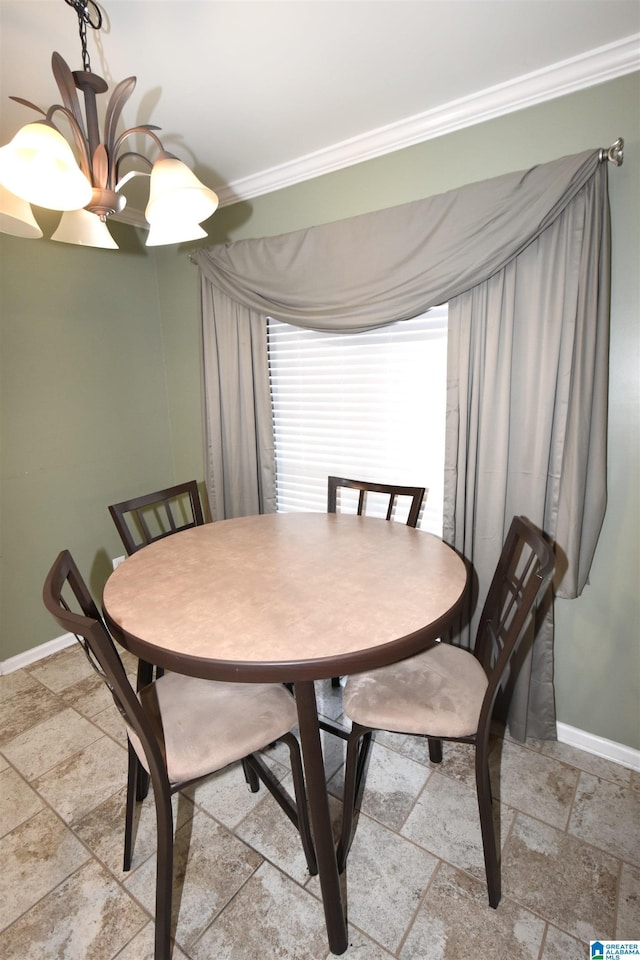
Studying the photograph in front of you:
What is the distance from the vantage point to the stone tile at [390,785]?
5.17ft

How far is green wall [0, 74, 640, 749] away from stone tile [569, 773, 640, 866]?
21cm

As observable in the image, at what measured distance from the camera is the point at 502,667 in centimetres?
119

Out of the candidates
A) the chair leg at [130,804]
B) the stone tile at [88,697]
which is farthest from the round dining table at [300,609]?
the stone tile at [88,697]

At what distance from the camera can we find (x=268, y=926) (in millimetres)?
1242

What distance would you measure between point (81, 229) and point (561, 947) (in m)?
2.51

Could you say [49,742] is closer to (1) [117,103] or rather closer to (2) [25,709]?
(2) [25,709]

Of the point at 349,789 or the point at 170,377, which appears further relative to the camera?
the point at 170,377

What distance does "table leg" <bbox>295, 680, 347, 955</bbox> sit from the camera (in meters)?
1.11

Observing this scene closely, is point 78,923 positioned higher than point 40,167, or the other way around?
point 40,167

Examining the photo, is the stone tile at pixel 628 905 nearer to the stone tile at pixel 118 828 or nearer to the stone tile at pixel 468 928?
the stone tile at pixel 468 928

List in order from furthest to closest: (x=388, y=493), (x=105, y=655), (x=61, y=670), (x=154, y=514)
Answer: (x=154, y=514) < (x=61, y=670) < (x=388, y=493) < (x=105, y=655)

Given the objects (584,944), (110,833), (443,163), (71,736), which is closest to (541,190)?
(443,163)

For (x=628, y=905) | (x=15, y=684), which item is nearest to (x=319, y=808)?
(x=628, y=905)

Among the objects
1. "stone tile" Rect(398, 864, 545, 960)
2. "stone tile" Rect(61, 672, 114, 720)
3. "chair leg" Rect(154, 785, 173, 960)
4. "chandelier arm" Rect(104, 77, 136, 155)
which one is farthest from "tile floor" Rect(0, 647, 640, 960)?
"chandelier arm" Rect(104, 77, 136, 155)
